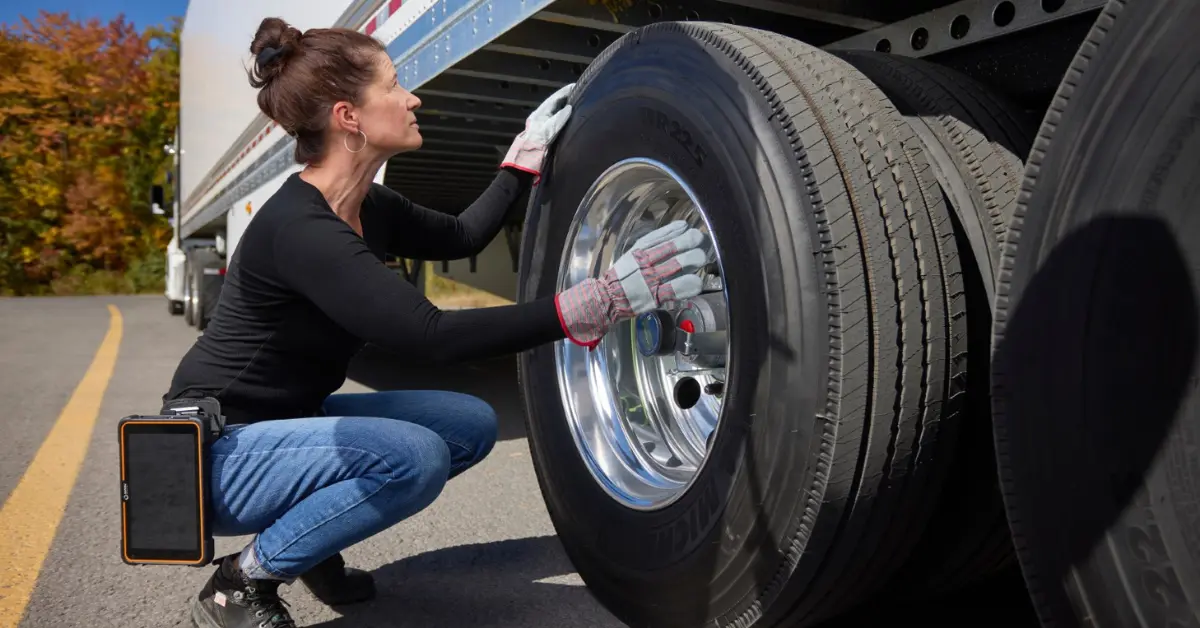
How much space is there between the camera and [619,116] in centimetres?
198

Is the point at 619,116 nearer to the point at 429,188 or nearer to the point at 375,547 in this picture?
the point at 375,547

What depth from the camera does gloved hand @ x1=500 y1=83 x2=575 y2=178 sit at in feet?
7.46

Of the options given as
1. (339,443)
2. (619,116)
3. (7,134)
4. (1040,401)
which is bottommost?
(339,443)

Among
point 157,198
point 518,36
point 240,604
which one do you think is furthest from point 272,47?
point 157,198

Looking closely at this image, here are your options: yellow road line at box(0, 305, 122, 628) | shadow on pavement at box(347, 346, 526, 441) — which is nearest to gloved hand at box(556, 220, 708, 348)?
yellow road line at box(0, 305, 122, 628)

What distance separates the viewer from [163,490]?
189 cm

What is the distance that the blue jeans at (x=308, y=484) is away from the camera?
6.37ft

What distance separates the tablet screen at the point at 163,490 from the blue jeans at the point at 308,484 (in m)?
0.07

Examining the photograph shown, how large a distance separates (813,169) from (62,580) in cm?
201

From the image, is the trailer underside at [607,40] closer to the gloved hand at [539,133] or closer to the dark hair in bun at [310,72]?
the gloved hand at [539,133]

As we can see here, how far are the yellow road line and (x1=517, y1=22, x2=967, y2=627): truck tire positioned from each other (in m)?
1.49

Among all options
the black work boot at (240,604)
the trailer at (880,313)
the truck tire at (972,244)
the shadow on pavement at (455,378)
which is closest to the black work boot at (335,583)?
the black work boot at (240,604)

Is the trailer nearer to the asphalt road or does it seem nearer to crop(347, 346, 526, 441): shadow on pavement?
the asphalt road

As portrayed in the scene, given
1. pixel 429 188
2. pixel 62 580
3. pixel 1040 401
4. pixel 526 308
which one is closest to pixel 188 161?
pixel 429 188
